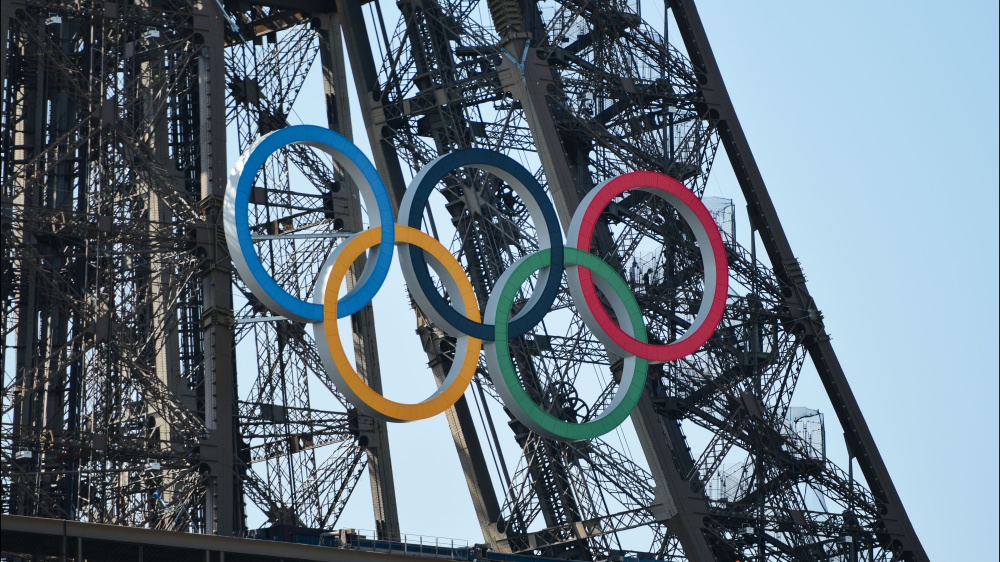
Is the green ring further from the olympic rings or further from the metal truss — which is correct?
the metal truss

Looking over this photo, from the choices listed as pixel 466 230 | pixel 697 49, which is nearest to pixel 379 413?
pixel 466 230

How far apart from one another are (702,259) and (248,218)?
1636cm

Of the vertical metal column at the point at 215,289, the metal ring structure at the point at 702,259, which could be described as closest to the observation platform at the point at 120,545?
the vertical metal column at the point at 215,289

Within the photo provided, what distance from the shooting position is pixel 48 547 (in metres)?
45.7

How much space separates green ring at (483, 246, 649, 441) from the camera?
177 feet

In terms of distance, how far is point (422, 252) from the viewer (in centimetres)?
5366

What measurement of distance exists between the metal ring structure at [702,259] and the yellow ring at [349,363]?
12.4 feet

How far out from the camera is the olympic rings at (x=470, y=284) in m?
49.9

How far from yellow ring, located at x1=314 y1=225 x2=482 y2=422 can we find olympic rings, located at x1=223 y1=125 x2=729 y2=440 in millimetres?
24

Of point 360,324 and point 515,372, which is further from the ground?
point 360,324

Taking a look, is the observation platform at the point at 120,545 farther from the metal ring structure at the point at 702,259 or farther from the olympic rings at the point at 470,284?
the metal ring structure at the point at 702,259

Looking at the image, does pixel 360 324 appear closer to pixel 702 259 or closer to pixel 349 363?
pixel 702 259

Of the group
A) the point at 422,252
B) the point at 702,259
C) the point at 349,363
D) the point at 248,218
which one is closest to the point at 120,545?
the point at 349,363

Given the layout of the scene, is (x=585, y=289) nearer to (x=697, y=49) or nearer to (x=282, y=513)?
(x=282, y=513)
